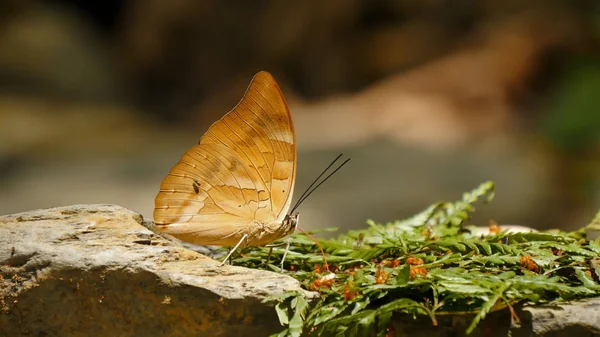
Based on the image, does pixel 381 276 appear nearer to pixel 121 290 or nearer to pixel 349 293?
pixel 349 293

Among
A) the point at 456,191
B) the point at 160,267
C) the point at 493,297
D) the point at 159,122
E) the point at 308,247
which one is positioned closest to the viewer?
the point at 493,297

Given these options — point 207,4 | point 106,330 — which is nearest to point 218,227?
point 106,330

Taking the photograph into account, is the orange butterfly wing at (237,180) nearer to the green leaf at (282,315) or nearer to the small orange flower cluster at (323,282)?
the small orange flower cluster at (323,282)

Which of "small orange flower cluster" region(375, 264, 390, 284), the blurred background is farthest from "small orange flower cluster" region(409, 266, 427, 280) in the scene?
the blurred background

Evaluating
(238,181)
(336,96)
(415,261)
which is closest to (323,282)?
(415,261)

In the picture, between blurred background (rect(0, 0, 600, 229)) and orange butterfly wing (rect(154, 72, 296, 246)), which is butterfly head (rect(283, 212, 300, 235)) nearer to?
orange butterfly wing (rect(154, 72, 296, 246))

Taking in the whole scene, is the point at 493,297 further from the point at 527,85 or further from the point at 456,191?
the point at 527,85
